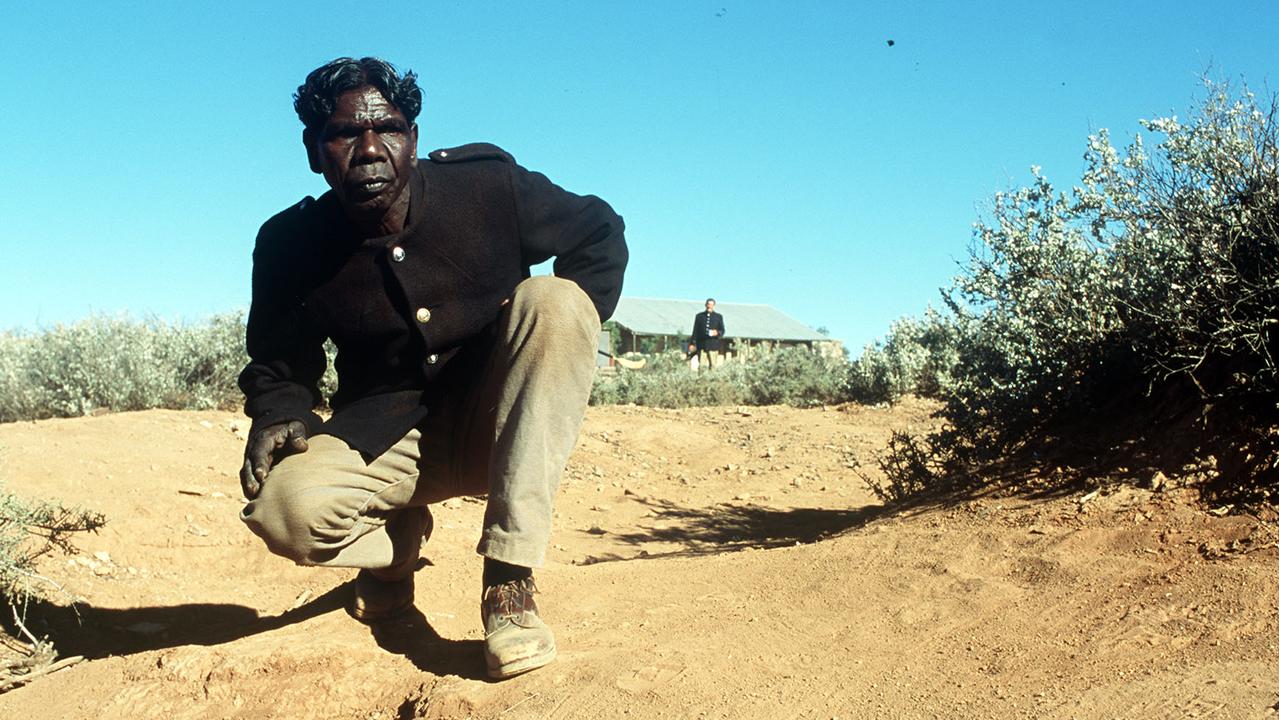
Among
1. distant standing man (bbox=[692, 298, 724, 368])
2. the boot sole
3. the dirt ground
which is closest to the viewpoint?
the dirt ground

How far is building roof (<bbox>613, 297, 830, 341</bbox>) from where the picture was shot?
2963 centimetres

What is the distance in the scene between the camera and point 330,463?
119 inches

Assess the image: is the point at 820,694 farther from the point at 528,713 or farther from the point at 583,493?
the point at 583,493

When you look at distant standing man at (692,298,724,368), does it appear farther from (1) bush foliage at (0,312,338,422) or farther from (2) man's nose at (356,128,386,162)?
(2) man's nose at (356,128,386,162)

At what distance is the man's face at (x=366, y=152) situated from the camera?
299 cm

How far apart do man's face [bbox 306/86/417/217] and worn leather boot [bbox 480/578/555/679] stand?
115 cm

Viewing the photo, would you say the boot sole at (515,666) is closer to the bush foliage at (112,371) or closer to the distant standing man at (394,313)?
the distant standing man at (394,313)

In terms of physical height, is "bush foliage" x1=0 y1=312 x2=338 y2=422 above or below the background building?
below

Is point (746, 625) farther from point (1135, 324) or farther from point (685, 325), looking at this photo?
point (685, 325)

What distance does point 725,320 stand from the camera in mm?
31828

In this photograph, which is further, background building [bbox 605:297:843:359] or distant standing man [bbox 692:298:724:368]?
background building [bbox 605:297:843:359]

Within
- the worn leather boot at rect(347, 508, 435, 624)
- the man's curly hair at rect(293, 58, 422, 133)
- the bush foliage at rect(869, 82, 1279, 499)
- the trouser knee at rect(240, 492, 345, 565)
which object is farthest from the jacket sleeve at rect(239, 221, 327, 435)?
the bush foliage at rect(869, 82, 1279, 499)

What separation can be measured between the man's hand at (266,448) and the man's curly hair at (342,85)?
90 centimetres

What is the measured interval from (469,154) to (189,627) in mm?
2290
